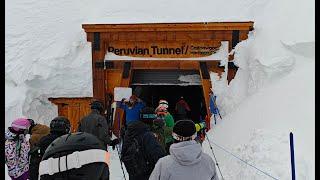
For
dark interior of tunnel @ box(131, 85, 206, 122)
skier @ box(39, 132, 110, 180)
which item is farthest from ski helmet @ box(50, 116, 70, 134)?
dark interior of tunnel @ box(131, 85, 206, 122)

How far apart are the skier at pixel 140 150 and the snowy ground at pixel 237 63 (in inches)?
93.2

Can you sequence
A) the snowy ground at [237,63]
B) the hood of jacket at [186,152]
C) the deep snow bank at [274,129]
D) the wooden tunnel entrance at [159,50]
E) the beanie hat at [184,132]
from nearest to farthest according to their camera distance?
the hood of jacket at [186,152] → the beanie hat at [184,132] → the deep snow bank at [274,129] → the snowy ground at [237,63] → the wooden tunnel entrance at [159,50]

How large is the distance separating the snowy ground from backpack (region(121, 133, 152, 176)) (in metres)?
2.38

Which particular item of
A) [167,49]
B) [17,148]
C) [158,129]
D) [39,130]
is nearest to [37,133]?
[39,130]

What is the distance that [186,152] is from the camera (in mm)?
3611

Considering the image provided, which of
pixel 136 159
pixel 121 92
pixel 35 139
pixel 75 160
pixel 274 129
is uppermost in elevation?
pixel 75 160

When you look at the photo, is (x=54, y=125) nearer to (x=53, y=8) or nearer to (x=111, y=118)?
(x=111, y=118)

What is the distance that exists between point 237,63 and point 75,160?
363 inches

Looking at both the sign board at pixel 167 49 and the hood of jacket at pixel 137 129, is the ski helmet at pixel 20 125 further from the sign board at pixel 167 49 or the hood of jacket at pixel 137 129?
the sign board at pixel 167 49

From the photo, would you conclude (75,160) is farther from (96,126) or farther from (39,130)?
(96,126)

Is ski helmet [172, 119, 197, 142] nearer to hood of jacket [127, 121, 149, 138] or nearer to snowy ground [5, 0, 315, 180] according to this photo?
hood of jacket [127, 121, 149, 138]

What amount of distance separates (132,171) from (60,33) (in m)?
9.41

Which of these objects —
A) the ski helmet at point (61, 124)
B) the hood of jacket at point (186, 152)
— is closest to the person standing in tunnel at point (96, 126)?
the ski helmet at point (61, 124)

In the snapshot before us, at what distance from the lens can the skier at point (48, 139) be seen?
4621 millimetres
